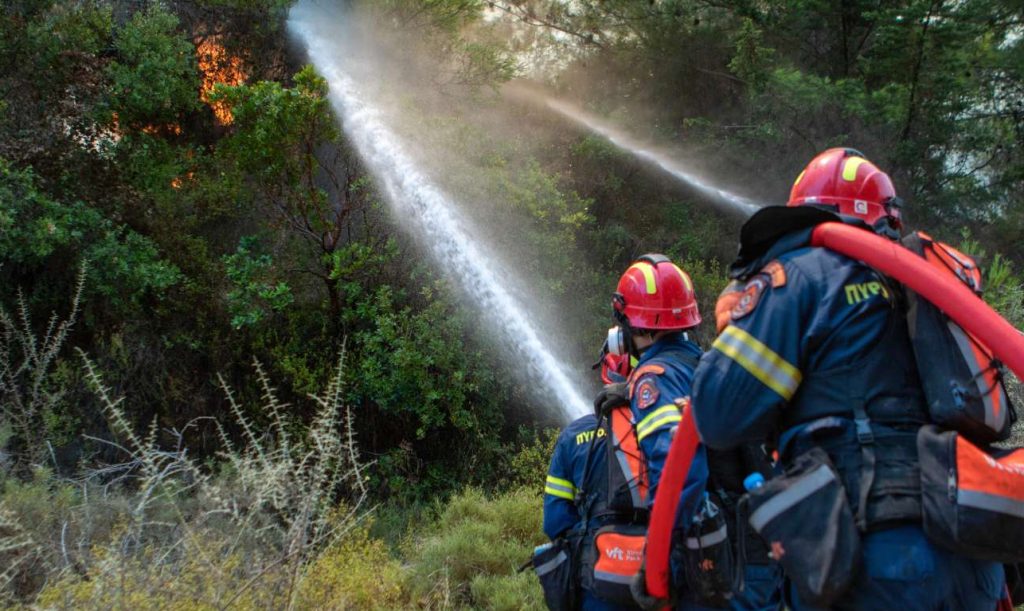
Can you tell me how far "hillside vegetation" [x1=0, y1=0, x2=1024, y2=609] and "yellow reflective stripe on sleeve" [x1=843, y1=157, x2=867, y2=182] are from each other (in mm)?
3387

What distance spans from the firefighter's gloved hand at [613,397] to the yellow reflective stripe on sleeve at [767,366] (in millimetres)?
942

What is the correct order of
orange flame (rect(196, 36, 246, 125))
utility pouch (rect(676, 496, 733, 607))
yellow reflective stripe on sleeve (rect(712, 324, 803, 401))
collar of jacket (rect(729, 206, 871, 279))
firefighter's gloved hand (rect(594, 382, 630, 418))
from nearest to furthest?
yellow reflective stripe on sleeve (rect(712, 324, 803, 401))
collar of jacket (rect(729, 206, 871, 279))
utility pouch (rect(676, 496, 733, 607))
firefighter's gloved hand (rect(594, 382, 630, 418))
orange flame (rect(196, 36, 246, 125))

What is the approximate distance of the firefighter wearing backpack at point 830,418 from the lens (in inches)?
76.3

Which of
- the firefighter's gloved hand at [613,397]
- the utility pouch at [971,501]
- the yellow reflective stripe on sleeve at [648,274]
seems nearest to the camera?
the utility pouch at [971,501]

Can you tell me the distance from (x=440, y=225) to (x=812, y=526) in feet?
25.3

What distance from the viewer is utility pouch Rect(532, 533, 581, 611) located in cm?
317

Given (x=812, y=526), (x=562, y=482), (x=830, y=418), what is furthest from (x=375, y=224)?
(x=812, y=526)

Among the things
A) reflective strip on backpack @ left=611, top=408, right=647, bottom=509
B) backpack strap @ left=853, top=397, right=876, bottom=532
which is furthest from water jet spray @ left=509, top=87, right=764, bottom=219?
backpack strap @ left=853, top=397, right=876, bottom=532

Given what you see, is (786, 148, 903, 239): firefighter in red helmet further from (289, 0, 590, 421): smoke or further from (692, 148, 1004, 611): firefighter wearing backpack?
(289, 0, 590, 421): smoke

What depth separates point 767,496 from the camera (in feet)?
6.77

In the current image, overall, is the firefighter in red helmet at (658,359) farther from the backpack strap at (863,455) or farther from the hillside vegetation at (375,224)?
the hillside vegetation at (375,224)

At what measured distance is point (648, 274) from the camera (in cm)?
354

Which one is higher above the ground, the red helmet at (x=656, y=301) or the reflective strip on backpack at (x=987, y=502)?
the red helmet at (x=656, y=301)

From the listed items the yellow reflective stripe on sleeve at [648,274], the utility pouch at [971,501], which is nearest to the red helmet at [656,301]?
the yellow reflective stripe on sleeve at [648,274]
